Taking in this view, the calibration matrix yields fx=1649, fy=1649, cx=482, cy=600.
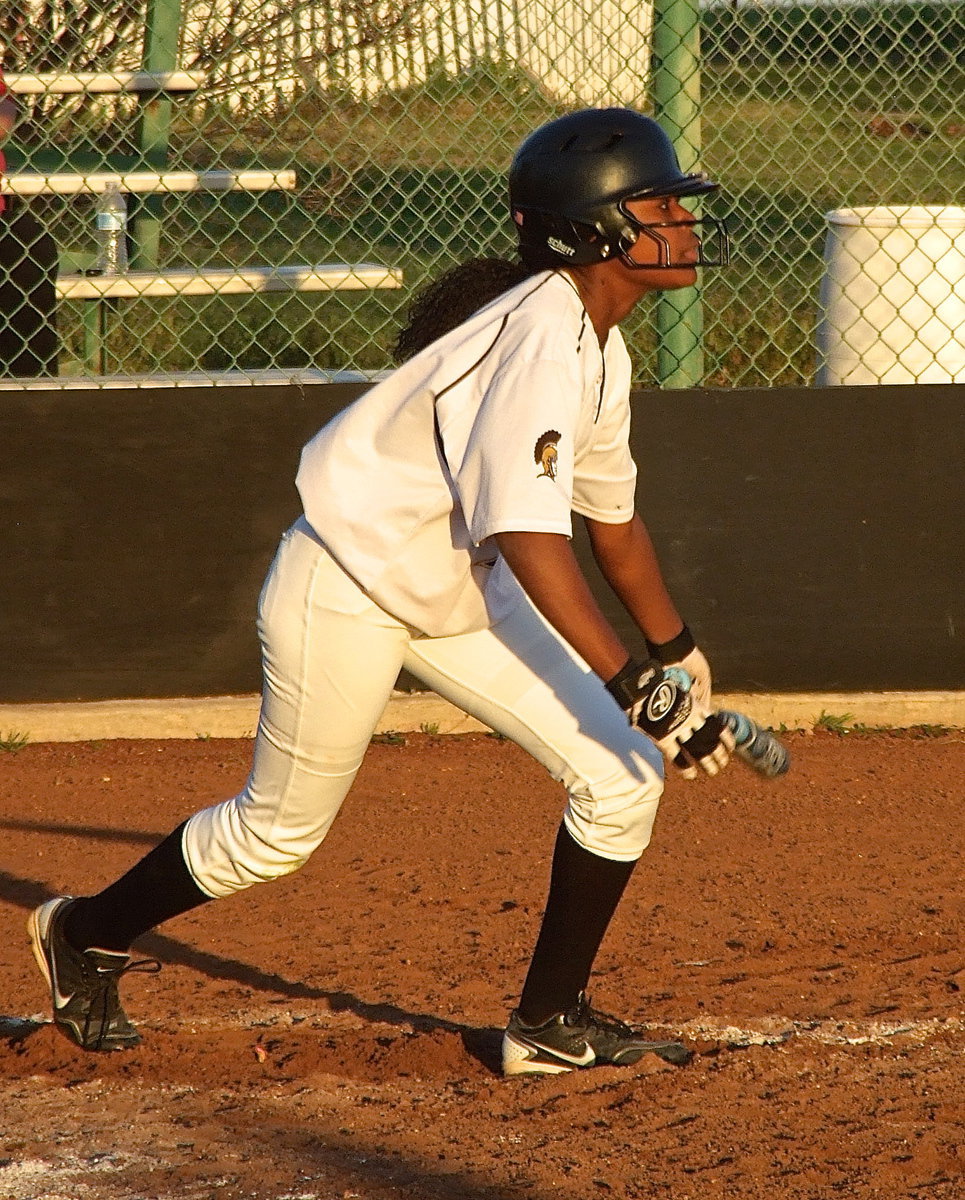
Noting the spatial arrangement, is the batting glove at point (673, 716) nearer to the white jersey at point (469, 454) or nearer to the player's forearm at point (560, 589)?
the player's forearm at point (560, 589)

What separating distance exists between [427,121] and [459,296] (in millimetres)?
3380

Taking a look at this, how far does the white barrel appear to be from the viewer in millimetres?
6398

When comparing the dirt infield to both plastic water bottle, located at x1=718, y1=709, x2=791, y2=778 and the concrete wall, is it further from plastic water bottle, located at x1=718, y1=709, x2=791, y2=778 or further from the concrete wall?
plastic water bottle, located at x1=718, y1=709, x2=791, y2=778

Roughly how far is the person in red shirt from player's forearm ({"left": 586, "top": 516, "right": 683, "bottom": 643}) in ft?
10.8

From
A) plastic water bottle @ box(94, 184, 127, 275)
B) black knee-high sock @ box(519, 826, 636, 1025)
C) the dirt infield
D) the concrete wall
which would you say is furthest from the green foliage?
plastic water bottle @ box(94, 184, 127, 275)

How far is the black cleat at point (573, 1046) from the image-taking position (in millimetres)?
3342

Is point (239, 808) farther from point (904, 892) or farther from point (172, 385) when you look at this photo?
point (172, 385)

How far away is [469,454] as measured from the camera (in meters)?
2.82

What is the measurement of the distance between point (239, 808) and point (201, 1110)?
1.94 ft

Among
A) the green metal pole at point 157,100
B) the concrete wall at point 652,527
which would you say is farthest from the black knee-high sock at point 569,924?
the green metal pole at point 157,100

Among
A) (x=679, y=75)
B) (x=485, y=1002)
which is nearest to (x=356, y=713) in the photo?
(x=485, y=1002)

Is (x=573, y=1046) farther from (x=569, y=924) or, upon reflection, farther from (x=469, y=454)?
(x=469, y=454)

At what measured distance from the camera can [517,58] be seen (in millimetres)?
6285

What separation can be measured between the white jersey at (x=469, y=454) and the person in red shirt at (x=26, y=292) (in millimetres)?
3325
